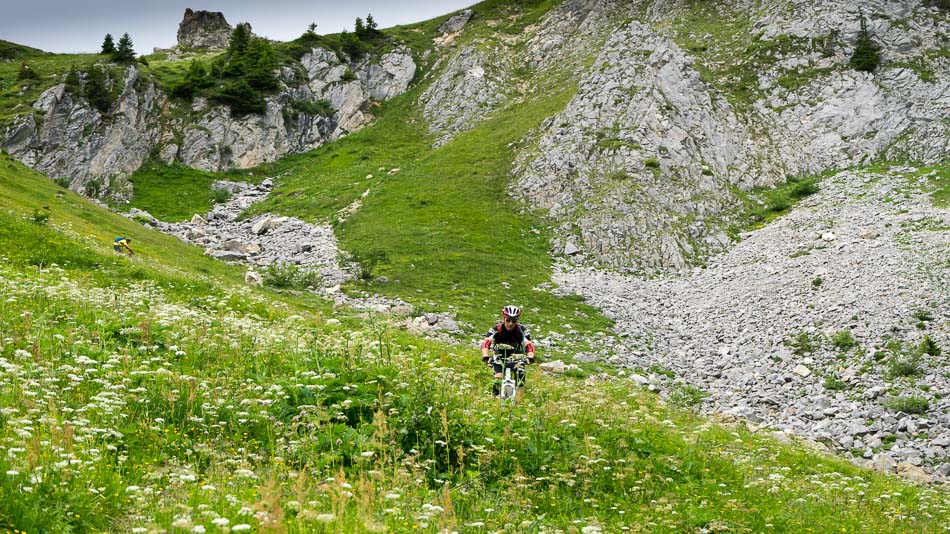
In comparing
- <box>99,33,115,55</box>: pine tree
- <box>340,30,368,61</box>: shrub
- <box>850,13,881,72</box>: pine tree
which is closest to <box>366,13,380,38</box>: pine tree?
<box>340,30,368,61</box>: shrub

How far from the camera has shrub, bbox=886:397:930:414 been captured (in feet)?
67.7

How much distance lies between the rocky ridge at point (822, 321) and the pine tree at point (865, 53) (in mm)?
16979

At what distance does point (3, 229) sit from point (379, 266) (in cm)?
2207

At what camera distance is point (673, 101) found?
61.8 meters

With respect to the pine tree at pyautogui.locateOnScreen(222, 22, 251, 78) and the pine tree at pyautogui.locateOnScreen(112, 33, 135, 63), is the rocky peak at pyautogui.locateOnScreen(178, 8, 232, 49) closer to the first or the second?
the pine tree at pyautogui.locateOnScreen(222, 22, 251, 78)

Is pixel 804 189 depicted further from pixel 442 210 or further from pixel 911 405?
pixel 911 405

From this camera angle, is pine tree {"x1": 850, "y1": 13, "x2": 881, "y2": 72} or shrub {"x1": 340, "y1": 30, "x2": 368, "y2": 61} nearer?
pine tree {"x1": 850, "y1": 13, "x2": 881, "y2": 72}

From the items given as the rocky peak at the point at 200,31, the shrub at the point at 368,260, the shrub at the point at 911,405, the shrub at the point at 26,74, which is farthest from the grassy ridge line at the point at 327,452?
the rocky peak at the point at 200,31

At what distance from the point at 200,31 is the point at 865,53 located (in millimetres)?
136668

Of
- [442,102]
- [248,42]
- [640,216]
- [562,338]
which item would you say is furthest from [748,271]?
[248,42]

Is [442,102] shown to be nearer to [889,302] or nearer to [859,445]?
[889,302]

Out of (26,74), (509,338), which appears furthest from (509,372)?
(26,74)

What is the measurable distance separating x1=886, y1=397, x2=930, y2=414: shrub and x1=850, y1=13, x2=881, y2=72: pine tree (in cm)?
5536

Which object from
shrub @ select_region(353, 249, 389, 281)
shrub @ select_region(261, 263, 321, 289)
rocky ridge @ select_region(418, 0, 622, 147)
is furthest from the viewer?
rocky ridge @ select_region(418, 0, 622, 147)
